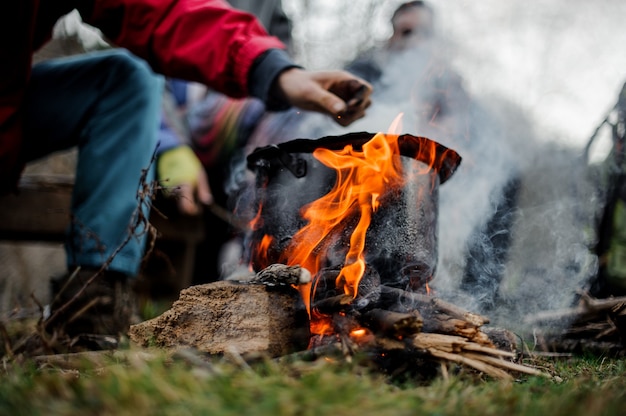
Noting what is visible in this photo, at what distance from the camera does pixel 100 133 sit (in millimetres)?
2812

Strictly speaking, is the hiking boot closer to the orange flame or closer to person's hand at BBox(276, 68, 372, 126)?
the orange flame

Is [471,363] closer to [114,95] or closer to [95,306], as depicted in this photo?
[95,306]

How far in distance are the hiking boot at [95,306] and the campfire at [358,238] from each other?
0.77 m

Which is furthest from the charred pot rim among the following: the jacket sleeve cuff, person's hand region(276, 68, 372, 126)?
the jacket sleeve cuff

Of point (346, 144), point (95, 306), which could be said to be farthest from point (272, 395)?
point (95, 306)

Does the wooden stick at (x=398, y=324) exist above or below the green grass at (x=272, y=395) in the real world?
above

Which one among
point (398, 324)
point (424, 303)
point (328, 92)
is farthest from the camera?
point (328, 92)

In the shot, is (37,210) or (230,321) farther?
(37,210)

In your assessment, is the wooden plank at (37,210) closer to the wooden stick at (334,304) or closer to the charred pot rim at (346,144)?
the charred pot rim at (346,144)

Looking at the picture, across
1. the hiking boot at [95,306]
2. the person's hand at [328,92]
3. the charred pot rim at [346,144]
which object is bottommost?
the hiking boot at [95,306]

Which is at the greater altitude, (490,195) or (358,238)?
(490,195)

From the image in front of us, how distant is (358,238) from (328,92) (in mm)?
723

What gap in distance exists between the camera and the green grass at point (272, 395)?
3.14 feet

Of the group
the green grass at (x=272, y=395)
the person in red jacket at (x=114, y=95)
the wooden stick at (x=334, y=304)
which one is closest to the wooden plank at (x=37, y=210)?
the person in red jacket at (x=114, y=95)
